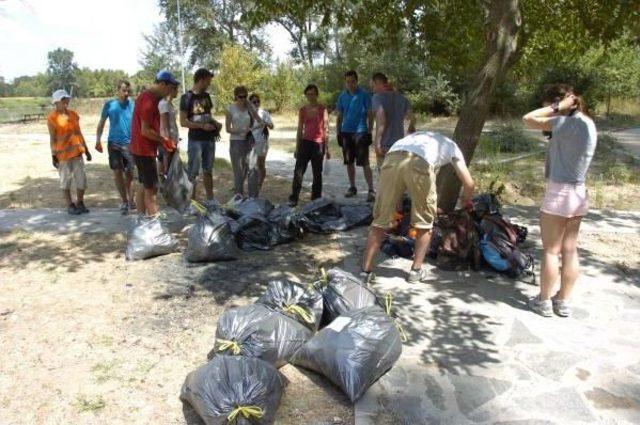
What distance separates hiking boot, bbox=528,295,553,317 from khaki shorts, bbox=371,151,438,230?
944 mm

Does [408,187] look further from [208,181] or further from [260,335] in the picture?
[208,181]

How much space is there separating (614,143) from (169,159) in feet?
35.9

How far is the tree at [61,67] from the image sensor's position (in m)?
92.2

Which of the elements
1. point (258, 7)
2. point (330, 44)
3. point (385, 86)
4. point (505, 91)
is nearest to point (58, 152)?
point (258, 7)

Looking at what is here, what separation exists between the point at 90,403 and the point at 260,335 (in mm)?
979

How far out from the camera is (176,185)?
558 centimetres

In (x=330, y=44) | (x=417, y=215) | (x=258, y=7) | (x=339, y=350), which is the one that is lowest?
(x=339, y=350)

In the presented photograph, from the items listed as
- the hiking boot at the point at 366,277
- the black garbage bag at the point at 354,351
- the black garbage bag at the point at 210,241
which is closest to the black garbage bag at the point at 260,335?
the black garbage bag at the point at 354,351

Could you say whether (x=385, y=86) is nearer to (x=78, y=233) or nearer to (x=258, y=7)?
(x=258, y=7)

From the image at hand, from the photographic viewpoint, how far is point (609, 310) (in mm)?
3875

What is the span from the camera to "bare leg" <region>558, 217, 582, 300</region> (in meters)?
3.63

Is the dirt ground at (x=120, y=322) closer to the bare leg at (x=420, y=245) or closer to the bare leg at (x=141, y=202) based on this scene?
the bare leg at (x=141, y=202)

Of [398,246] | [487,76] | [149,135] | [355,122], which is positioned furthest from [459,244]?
[149,135]

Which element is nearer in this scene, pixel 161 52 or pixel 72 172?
pixel 72 172
